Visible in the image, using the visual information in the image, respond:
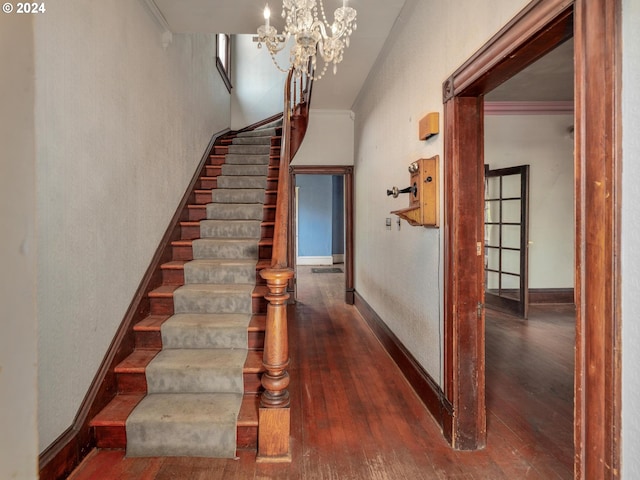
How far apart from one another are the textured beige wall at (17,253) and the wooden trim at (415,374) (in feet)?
6.55

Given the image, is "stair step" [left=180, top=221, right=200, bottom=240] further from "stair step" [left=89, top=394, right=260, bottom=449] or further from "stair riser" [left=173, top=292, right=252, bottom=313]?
"stair step" [left=89, top=394, right=260, bottom=449]

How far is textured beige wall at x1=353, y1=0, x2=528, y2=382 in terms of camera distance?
1.94m

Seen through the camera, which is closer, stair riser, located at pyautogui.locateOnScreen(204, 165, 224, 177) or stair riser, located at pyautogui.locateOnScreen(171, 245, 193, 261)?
stair riser, located at pyautogui.locateOnScreen(171, 245, 193, 261)

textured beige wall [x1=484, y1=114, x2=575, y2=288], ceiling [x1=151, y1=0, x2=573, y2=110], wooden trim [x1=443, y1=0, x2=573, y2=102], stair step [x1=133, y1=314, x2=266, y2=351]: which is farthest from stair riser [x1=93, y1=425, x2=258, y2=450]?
textured beige wall [x1=484, y1=114, x2=575, y2=288]

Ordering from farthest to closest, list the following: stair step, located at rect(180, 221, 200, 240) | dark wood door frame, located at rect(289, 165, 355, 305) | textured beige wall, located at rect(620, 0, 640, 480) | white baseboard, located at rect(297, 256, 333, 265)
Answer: white baseboard, located at rect(297, 256, 333, 265) < dark wood door frame, located at rect(289, 165, 355, 305) < stair step, located at rect(180, 221, 200, 240) < textured beige wall, located at rect(620, 0, 640, 480)

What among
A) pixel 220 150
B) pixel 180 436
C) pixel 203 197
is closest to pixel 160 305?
pixel 180 436

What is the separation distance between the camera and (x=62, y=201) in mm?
1671

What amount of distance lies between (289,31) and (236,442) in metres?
2.45

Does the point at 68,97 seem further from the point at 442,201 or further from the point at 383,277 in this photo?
the point at 383,277

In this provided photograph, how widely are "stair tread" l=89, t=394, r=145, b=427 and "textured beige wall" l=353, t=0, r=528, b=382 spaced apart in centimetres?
183

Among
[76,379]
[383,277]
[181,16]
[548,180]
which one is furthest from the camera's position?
[548,180]

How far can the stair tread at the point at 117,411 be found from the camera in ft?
6.21

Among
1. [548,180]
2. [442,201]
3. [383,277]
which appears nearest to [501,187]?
[548,180]

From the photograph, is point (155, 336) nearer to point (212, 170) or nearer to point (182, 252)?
point (182, 252)
